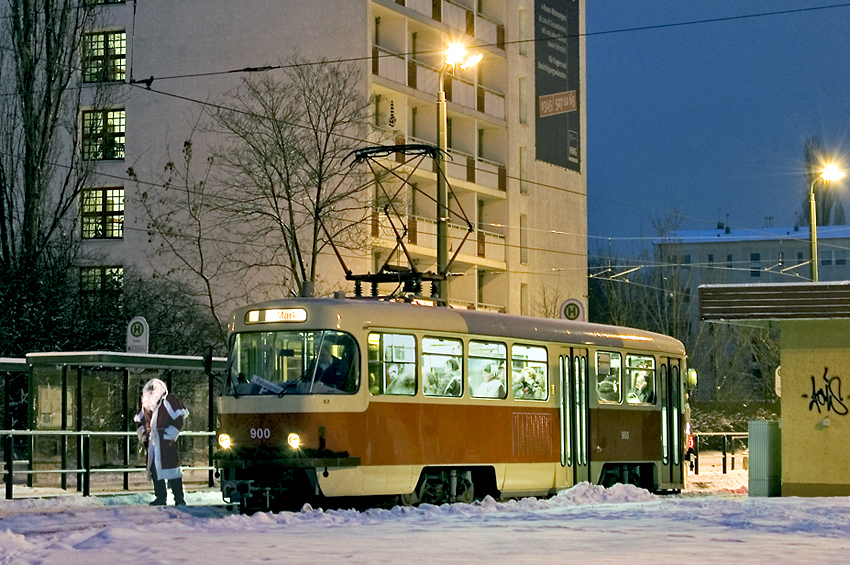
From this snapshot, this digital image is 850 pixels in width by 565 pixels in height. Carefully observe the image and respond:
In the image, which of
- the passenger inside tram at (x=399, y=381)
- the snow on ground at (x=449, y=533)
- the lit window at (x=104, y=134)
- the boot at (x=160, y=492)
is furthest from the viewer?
the lit window at (x=104, y=134)

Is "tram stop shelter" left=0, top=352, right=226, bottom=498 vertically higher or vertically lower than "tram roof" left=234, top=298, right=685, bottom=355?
lower

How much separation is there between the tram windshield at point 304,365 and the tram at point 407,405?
0.06 ft

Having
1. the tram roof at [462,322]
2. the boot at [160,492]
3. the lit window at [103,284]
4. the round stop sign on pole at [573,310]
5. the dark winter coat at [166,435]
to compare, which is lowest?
the boot at [160,492]

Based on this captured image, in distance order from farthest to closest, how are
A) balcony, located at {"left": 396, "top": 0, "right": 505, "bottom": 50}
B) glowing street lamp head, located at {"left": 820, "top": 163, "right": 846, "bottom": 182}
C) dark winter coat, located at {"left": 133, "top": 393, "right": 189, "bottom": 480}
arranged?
balcony, located at {"left": 396, "top": 0, "right": 505, "bottom": 50} → glowing street lamp head, located at {"left": 820, "top": 163, "right": 846, "bottom": 182} → dark winter coat, located at {"left": 133, "top": 393, "right": 189, "bottom": 480}

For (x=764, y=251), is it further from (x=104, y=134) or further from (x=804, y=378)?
(x=804, y=378)

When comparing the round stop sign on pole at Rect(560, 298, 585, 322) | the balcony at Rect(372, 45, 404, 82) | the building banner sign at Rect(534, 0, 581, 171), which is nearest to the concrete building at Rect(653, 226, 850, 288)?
the building banner sign at Rect(534, 0, 581, 171)

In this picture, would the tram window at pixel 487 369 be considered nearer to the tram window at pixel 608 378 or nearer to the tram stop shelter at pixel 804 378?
the tram window at pixel 608 378

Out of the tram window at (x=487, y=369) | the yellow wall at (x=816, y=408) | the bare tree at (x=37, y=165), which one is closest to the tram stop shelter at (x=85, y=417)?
the tram window at (x=487, y=369)

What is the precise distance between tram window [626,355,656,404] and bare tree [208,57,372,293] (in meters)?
8.47

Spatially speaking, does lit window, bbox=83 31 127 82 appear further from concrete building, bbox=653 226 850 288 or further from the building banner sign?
concrete building, bbox=653 226 850 288

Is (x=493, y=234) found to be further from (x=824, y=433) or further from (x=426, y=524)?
(x=426, y=524)

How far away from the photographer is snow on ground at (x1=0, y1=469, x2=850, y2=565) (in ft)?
42.0

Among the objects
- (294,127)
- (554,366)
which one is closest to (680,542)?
(554,366)

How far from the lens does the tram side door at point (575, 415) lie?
2273 centimetres
